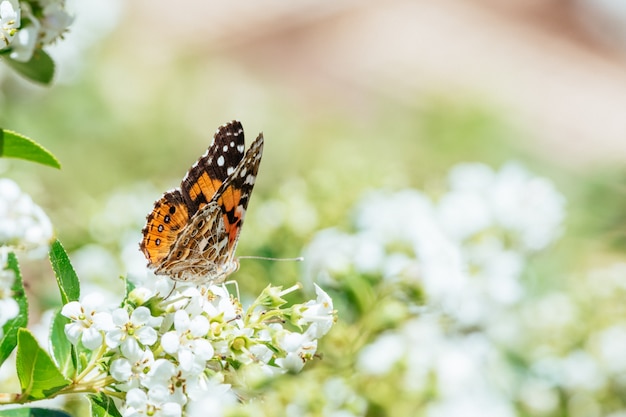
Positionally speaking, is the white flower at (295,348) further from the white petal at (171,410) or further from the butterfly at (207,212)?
the butterfly at (207,212)

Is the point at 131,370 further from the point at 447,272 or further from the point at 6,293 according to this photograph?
the point at 447,272

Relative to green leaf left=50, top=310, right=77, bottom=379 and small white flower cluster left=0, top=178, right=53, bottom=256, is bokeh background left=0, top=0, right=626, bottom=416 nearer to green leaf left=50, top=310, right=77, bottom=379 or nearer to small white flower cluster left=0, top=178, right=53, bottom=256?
green leaf left=50, top=310, right=77, bottom=379

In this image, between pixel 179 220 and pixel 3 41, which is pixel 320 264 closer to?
pixel 179 220

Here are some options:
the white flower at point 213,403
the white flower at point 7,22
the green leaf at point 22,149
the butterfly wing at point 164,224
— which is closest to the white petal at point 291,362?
the white flower at point 213,403

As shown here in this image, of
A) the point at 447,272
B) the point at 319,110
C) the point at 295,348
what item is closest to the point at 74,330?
the point at 295,348

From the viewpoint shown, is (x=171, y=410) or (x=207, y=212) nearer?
(x=171, y=410)

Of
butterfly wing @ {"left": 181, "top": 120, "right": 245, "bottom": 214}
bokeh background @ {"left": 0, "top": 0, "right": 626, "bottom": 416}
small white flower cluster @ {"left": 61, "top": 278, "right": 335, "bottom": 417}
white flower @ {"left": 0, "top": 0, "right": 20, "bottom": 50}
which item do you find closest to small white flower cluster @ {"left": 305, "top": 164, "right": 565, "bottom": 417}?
bokeh background @ {"left": 0, "top": 0, "right": 626, "bottom": 416}
